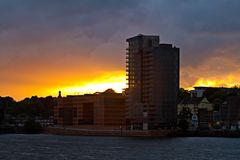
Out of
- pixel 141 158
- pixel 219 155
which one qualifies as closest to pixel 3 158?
pixel 141 158

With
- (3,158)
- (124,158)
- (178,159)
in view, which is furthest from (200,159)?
(3,158)

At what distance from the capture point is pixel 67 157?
104m

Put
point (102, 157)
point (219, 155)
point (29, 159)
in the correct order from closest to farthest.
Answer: point (29, 159), point (102, 157), point (219, 155)

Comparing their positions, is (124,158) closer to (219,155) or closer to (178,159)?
(178,159)

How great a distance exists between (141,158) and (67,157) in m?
11.7

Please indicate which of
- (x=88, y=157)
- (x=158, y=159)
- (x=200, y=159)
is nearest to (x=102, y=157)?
(x=88, y=157)

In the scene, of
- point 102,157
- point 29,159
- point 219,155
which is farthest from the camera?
point 219,155

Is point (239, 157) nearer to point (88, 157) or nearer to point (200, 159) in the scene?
point (200, 159)

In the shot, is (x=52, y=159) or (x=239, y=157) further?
(x=239, y=157)

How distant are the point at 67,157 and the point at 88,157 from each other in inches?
132

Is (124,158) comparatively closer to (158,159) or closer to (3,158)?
(158,159)

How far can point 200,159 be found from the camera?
10500 centimetres

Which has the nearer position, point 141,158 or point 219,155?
point 141,158

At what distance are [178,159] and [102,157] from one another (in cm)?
1208
